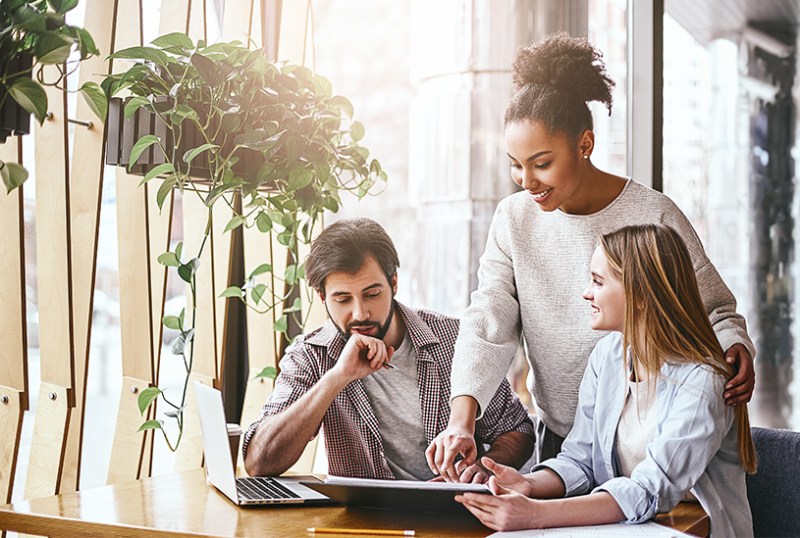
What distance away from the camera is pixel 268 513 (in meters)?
1.72

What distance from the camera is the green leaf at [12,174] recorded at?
1648 mm

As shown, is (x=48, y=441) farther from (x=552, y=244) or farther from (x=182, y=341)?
(x=552, y=244)

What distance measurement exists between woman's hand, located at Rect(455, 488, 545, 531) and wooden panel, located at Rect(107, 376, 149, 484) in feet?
3.74

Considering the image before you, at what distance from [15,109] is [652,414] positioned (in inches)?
48.5

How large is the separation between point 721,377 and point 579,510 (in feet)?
1.21

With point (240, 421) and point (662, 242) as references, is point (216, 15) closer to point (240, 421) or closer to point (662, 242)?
point (240, 421)

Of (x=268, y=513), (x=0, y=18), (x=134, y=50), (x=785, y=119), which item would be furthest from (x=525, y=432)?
(x=785, y=119)

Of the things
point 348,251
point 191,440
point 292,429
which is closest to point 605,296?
point 348,251

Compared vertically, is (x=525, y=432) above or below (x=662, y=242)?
below

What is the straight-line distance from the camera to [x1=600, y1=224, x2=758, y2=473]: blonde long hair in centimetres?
174

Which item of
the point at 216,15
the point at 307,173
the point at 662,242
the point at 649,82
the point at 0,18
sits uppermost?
the point at 216,15

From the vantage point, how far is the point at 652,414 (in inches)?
69.8

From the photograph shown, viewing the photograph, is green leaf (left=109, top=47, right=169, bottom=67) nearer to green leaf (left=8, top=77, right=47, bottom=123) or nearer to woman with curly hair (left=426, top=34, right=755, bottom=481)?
green leaf (left=8, top=77, right=47, bottom=123)

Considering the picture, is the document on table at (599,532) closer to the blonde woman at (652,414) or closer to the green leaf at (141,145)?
the blonde woman at (652,414)
